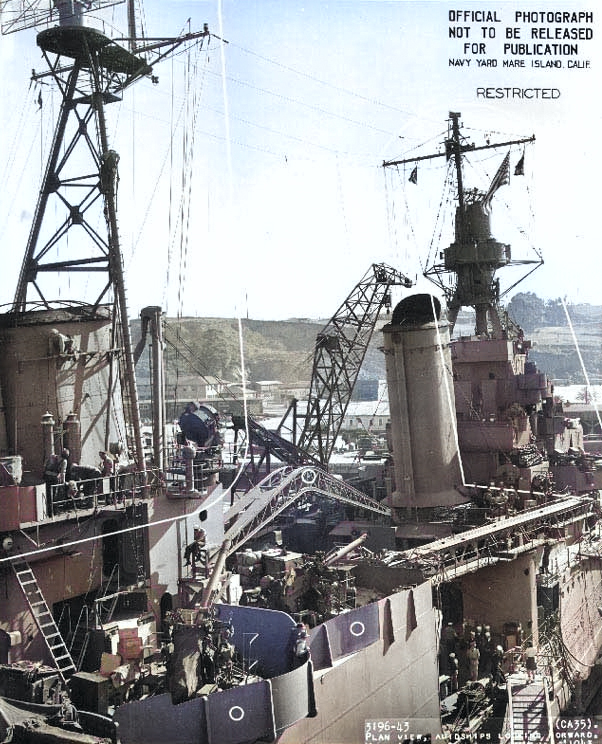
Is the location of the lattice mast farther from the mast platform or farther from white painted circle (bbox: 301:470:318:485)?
the mast platform

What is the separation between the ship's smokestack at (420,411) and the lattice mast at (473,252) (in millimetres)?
5641

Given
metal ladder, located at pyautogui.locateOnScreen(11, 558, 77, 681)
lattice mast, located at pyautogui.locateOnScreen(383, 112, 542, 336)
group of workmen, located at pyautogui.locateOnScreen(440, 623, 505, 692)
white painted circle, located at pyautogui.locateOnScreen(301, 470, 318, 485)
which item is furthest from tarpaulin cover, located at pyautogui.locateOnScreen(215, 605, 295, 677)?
lattice mast, located at pyautogui.locateOnScreen(383, 112, 542, 336)

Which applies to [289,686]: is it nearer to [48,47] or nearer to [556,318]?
[48,47]

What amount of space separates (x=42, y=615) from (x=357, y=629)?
3965 millimetres

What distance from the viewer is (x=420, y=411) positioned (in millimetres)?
17062

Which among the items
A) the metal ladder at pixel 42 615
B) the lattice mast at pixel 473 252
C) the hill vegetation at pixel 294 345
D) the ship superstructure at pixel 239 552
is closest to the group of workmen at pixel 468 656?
the ship superstructure at pixel 239 552

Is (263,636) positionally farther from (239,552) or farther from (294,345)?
(294,345)

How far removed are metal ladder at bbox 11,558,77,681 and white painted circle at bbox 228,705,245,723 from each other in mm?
2510

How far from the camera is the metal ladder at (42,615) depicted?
948 cm

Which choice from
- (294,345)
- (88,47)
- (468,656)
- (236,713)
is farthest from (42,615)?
(294,345)

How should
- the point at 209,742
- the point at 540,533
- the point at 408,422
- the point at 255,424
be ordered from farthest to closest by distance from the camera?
the point at 255,424 → the point at 408,422 → the point at 540,533 → the point at 209,742

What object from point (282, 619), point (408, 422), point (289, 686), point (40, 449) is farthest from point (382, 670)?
point (408, 422)

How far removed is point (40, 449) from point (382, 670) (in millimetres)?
6027

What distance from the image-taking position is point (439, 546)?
12.6 m
